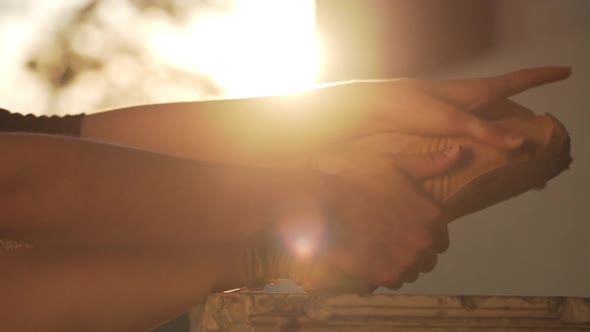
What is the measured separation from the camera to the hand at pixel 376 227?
2.33ft

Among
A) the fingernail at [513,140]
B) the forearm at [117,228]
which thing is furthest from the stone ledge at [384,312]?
the fingernail at [513,140]

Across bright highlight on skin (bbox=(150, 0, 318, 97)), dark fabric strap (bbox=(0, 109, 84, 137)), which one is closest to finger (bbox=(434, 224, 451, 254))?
dark fabric strap (bbox=(0, 109, 84, 137))

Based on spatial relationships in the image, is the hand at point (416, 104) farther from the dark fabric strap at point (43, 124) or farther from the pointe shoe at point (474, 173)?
the dark fabric strap at point (43, 124)

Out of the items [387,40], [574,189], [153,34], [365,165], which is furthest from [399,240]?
[153,34]

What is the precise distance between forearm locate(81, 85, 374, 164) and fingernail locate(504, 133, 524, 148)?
185 mm

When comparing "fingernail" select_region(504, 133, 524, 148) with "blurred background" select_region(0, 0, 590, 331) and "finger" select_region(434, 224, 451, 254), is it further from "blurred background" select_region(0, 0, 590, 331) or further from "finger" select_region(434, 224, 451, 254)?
"blurred background" select_region(0, 0, 590, 331)

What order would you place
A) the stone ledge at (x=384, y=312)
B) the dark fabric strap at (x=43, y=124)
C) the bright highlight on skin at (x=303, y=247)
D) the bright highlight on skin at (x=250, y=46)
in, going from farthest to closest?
1. the bright highlight on skin at (x=250, y=46)
2. the dark fabric strap at (x=43, y=124)
3. the bright highlight on skin at (x=303, y=247)
4. the stone ledge at (x=384, y=312)

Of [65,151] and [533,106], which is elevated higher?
[533,106]

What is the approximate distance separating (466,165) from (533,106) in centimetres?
62

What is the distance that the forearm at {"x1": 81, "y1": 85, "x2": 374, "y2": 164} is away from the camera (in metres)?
0.85

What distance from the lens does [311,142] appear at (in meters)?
0.85

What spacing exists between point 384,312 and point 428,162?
0.23 metres

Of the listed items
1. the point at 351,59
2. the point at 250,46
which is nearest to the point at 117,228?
the point at 351,59

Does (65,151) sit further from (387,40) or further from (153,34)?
(153,34)
